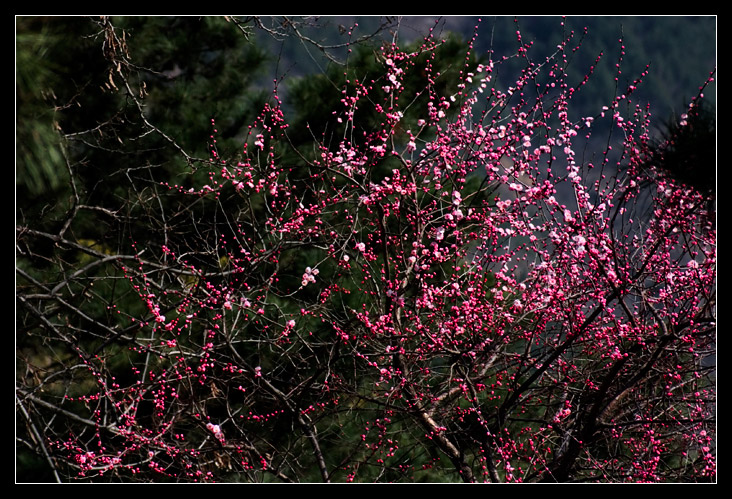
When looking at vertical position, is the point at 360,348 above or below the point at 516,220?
below

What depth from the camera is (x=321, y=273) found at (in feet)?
12.3

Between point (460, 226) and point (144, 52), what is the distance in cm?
211

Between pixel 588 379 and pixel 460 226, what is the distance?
3.02 ft

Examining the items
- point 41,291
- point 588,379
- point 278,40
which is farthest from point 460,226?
point 41,291
